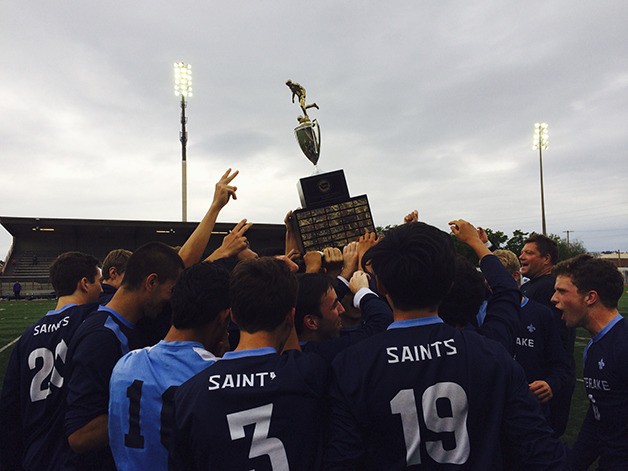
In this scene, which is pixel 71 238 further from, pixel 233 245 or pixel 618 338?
pixel 618 338

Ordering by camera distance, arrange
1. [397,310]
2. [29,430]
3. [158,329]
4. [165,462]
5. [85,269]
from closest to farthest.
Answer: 1. [397,310]
2. [165,462]
3. [29,430]
4. [158,329]
5. [85,269]

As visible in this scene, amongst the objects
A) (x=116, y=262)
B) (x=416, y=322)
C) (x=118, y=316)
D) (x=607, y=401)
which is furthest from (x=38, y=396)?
(x=607, y=401)

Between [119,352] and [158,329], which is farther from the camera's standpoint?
[158,329]

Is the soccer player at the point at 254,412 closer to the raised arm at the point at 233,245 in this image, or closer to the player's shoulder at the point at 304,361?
the player's shoulder at the point at 304,361

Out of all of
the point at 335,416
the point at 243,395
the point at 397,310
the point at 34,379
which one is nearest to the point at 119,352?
the point at 34,379

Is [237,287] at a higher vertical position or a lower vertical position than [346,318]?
higher

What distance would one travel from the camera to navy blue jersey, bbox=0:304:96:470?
2367 mm

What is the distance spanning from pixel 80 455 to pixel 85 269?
130 centimetres

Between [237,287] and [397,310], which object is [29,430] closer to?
[237,287]

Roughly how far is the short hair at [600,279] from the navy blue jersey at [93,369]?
8.92ft

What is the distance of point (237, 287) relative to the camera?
1.73 m

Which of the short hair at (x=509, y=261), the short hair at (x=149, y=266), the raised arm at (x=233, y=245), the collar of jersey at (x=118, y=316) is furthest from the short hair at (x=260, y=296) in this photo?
the short hair at (x=509, y=261)

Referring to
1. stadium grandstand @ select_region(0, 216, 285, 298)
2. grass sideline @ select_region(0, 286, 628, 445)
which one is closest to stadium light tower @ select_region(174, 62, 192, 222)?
stadium grandstand @ select_region(0, 216, 285, 298)

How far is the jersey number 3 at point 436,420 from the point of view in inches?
58.2
